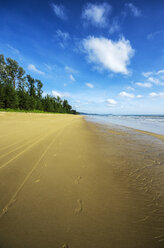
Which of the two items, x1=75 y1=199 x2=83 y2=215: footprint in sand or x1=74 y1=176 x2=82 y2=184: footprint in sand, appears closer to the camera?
x1=75 y1=199 x2=83 y2=215: footprint in sand

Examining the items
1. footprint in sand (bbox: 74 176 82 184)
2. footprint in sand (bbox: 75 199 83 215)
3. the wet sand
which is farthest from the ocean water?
footprint in sand (bbox: 75 199 83 215)

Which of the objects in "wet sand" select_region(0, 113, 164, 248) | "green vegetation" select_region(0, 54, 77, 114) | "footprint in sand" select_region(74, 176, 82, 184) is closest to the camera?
"wet sand" select_region(0, 113, 164, 248)

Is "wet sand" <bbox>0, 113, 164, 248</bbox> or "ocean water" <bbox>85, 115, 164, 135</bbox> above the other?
"ocean water" <bbox>85, 115, 164, 135</bbox>

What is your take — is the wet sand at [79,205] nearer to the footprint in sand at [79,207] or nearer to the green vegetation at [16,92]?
the footprint in sand at [79,207]

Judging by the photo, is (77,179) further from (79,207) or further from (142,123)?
(142,123)

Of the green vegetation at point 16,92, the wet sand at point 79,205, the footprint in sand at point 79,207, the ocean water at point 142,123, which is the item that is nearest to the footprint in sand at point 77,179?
the wet sand at point 79,205

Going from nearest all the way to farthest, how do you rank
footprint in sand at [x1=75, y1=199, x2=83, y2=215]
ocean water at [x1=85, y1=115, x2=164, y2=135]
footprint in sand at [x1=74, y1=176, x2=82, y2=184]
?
1. footprint in sand at [x1=75, y1=199, x2=83, y2=215]
2. footprint in sand at [x1=74, y1=176, x2=82, y2=184]
3. ocean water at [x1=85, y1=115, x2=164, y2=135]

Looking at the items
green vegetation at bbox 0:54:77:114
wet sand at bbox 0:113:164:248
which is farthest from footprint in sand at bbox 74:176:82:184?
green vegetation at bbox 0:54:77:114

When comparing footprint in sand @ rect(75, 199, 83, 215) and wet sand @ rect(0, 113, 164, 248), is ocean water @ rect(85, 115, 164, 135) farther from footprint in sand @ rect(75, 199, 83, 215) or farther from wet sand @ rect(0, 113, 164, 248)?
footprint in sand @ rect(75, 199, 83, 215)

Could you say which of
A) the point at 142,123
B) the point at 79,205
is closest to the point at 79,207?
the point at 79,205

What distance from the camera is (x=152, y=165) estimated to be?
3418mm

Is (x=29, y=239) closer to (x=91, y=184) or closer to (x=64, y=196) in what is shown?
(x=64, y=196)

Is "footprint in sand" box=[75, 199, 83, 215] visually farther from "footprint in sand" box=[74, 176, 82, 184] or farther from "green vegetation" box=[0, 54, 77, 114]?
"green vegetation" box=[0, 54, 77, 114]

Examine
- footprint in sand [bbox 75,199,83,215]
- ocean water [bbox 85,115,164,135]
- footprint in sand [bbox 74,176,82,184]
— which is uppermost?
ocean water [bbox 85,115,164,135]
